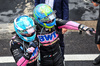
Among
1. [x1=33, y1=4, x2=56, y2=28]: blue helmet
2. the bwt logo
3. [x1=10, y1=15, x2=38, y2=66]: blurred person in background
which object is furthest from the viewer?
the bwt logo

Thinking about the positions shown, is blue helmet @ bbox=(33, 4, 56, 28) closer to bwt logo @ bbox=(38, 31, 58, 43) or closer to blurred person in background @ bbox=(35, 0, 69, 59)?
bwt logo @ bbox=(38, 31, 58, 43)

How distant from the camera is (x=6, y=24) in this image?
6285mm

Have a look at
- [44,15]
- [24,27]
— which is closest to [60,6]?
[44,15]

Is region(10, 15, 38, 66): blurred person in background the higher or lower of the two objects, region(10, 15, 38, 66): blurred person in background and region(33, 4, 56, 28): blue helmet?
the lower

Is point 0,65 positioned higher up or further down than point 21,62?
further down

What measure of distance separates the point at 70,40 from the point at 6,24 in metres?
3.03

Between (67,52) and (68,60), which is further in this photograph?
(67,52)

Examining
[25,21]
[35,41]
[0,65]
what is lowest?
[0,65]

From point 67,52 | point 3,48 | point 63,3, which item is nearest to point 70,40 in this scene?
point 67,52

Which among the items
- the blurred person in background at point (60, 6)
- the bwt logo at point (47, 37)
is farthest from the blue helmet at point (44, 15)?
the blurred person in background at point (60, 6)

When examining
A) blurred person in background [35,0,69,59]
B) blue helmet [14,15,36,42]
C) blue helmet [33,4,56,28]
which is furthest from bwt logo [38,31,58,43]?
blurred person in background [35,0,69,59]

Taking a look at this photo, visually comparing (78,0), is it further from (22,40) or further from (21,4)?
(22,40)

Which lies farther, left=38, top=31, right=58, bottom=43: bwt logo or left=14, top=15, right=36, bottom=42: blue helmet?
left=38, top=31, right=58, bottom=43: bwt logo

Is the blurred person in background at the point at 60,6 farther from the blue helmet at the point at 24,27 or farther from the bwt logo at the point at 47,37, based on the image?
the blue helmet at the point at 24,27
